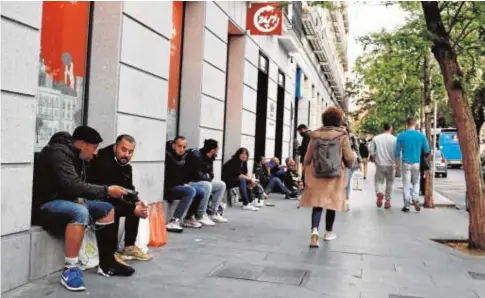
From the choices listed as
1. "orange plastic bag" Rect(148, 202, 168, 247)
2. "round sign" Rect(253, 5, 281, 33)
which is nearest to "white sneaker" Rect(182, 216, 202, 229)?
"orange plastic bag" Rect(148, 202, 168, 247)

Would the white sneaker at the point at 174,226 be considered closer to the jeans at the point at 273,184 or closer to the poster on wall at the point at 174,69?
the poster on wall at the point at 174,69

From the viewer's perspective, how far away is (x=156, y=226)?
23.5 feet

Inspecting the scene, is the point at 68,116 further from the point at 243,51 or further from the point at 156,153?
the point at 243,51

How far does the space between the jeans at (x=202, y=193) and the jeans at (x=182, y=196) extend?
0.95ft

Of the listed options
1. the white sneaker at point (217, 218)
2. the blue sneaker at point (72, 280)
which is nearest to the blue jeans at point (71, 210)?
the blue sneaker at point (72, 280)

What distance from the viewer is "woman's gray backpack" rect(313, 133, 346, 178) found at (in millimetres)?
7469

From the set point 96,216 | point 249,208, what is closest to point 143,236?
point 96,216

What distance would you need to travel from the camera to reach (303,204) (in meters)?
7.66

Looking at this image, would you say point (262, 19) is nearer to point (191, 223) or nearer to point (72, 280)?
point (191, 223)

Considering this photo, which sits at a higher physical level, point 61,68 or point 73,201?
point 61,68

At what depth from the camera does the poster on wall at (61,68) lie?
19.6 ft

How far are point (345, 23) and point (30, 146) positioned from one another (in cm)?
5782

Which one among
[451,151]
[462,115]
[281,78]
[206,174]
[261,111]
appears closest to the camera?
[462,115]

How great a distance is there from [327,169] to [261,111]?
344 inches
